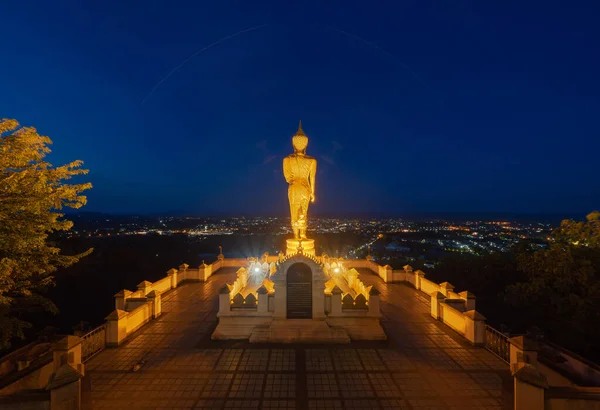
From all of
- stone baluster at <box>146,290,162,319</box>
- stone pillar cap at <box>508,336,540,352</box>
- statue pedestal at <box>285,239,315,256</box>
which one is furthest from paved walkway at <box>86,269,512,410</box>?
statue pedestal at <box>285,239,315,256</box>

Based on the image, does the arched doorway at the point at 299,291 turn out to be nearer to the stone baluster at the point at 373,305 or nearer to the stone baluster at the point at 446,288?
the stone baluster at the point at 373,305

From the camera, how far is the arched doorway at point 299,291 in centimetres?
1151

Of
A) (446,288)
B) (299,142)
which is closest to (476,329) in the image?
(446,288)

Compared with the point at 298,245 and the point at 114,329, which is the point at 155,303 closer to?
the point at 114,329

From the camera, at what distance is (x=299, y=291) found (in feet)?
38.2

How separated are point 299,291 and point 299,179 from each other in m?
6.20

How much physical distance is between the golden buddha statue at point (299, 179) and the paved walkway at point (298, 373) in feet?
20.5

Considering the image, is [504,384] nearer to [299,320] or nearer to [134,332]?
[299,320]

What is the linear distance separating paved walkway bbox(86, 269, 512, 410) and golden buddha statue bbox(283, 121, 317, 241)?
6.24m

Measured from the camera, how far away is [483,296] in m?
22.9

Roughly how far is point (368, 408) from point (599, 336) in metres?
12.6

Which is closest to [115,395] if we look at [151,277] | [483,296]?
[483,296]

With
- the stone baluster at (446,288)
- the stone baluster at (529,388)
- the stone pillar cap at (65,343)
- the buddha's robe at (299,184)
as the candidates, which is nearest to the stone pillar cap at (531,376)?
the stone baluster at (529,388)

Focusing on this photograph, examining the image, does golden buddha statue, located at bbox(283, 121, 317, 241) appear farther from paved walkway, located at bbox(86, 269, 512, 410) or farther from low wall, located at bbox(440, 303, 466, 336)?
low wall, located at bbox(440, 303, 466, 336)
